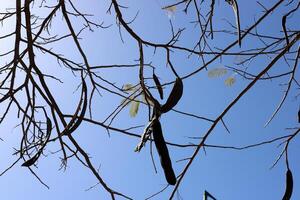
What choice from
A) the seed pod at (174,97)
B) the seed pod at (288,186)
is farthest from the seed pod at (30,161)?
the seed pod at (288,186)

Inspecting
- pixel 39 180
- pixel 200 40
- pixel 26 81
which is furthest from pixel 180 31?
pixel 39 180

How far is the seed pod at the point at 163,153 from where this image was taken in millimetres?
1526

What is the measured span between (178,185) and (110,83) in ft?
1.71

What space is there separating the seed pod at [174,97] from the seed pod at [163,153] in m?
0.09

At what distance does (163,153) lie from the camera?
1.55 metres

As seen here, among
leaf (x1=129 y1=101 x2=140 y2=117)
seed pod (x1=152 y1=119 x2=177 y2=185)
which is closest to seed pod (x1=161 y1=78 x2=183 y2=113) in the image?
seed pod (x1=152 y1=119 x2=177 y2=185)

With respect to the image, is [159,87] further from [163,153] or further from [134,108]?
[163,153]

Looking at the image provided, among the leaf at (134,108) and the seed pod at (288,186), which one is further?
the leaf at (134,108)

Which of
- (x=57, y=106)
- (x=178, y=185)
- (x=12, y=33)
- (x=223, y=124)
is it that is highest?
(x=12, y=33)

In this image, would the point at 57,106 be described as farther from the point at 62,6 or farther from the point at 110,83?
the point at 62,6

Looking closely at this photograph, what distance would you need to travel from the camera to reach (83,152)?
1.97m

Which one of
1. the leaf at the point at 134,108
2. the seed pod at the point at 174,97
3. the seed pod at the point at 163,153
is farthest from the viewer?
the leaf at the point at 134,108

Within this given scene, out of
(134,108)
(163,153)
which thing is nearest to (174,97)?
(163,153)

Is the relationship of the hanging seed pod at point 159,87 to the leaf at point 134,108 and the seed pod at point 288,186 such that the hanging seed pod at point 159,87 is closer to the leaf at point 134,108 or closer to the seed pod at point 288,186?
the leaf at point 134,108
